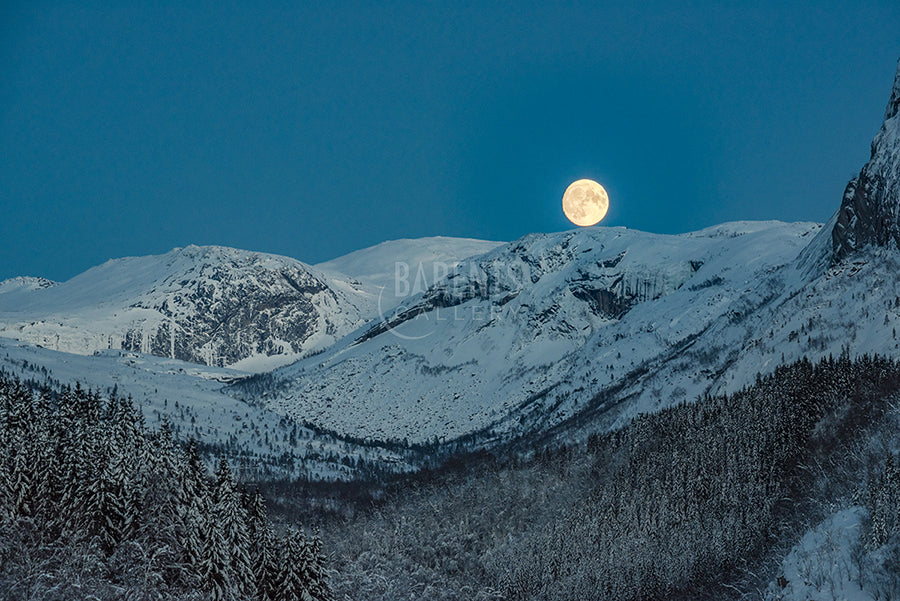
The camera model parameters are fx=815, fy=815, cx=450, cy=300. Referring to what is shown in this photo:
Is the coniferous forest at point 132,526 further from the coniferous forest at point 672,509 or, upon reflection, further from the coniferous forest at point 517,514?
the coniferous forest at point 672,509

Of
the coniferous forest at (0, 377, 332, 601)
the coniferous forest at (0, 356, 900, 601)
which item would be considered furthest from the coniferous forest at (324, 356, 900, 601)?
the coniferous forest at (0, 377, 332, 601)

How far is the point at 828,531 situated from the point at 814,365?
102 meters

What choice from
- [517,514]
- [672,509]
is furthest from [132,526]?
[517,514]

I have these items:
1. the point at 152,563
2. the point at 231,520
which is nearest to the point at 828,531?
the point at 231,520

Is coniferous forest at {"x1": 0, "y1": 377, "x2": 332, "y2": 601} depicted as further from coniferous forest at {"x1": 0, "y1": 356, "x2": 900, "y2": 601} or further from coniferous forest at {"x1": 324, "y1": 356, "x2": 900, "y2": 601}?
coniferous forest at {"x1": 324, "y1": 356, "x2": 900, "y2": 601}

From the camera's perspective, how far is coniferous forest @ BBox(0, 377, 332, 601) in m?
63.7

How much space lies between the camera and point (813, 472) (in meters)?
130

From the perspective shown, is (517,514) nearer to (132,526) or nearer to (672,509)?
(672,509)

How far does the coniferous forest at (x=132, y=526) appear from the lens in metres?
63.7

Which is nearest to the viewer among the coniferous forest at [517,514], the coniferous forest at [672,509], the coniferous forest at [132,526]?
the coniferous forest at [132,526]

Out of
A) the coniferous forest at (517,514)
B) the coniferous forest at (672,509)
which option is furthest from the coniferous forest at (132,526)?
the coniferous forest at (672,509)

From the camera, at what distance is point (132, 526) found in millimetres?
68438

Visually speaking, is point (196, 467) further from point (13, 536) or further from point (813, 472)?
point (813, 472)

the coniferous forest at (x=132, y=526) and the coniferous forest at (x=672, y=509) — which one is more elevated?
the coniferous forest at (x=132, y=526)
